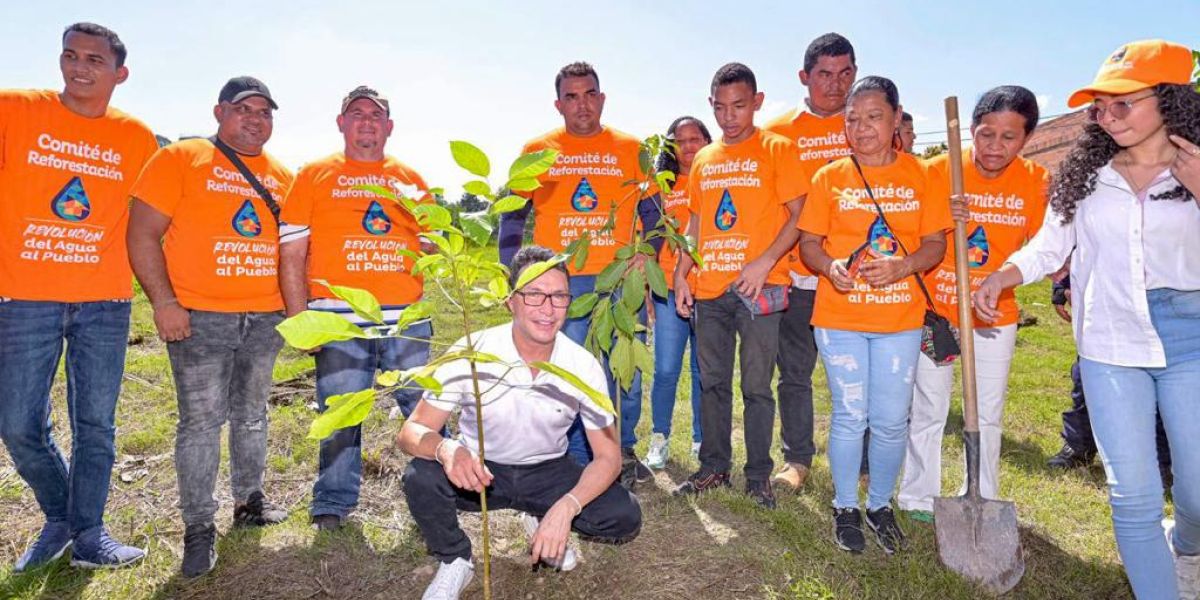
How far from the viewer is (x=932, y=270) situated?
3.45 meters

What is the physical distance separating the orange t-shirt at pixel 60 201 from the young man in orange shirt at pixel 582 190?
1919 mm

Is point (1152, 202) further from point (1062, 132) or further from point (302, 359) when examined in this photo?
point (1062, 132)

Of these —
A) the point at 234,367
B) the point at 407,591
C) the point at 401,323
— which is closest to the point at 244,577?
the point at 407,591

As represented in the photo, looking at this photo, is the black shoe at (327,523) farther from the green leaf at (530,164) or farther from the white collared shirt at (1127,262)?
the white collared shirt at (1127,262)

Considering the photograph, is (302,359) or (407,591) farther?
(302,359)

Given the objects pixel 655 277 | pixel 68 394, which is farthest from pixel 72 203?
pixel 655 277

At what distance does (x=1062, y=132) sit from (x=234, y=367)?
22.3 meters

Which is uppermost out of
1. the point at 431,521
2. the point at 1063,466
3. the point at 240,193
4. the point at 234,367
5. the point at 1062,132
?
the point at 1062,132

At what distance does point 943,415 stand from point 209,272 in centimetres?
366

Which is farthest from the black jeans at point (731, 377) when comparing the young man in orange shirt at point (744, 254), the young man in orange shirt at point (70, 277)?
the young man in orange shirt at point (70, 277)

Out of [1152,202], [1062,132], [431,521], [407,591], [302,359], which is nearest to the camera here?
[1152,202]

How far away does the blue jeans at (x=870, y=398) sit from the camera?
3154 millimetres

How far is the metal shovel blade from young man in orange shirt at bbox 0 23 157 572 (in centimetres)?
365

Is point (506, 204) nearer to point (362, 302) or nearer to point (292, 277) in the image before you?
point (362, 302)
